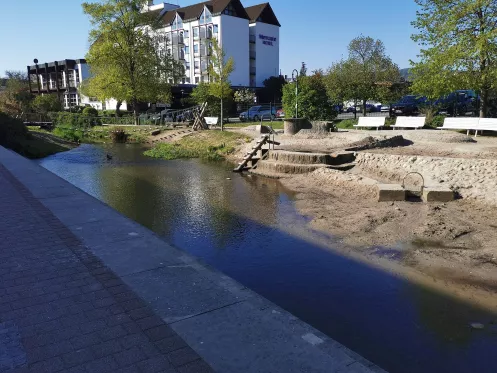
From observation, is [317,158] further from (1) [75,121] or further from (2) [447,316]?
(1) [75,121]

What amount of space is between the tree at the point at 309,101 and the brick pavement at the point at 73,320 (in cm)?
2231

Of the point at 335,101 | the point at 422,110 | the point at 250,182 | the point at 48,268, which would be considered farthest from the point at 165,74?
the point at 48,268

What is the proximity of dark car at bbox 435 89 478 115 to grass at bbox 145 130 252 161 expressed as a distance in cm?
1436

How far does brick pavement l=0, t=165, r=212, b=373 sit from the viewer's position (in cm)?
357

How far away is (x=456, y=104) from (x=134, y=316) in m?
30.9

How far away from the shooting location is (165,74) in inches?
1630

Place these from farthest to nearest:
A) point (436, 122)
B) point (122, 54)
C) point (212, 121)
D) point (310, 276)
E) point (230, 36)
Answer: point (230, 36) → point (122, 54) → point (212, 121) → point (436, 122) → point (310, 276)

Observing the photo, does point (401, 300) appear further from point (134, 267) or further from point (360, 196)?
point (360, 196)

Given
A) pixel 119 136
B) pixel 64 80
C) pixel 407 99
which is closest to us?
pixel 407 99

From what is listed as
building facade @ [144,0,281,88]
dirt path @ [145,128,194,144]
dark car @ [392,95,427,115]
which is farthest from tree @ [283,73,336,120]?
building facade @ [144,0,281,88]

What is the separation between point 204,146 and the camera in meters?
25.5

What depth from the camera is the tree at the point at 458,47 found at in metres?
19.9

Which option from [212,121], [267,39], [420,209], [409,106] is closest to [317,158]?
[420,209]

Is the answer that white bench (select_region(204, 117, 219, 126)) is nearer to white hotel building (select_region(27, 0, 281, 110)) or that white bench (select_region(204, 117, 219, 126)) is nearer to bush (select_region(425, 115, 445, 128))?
bush (select_region(425, 115, 445, 128))
